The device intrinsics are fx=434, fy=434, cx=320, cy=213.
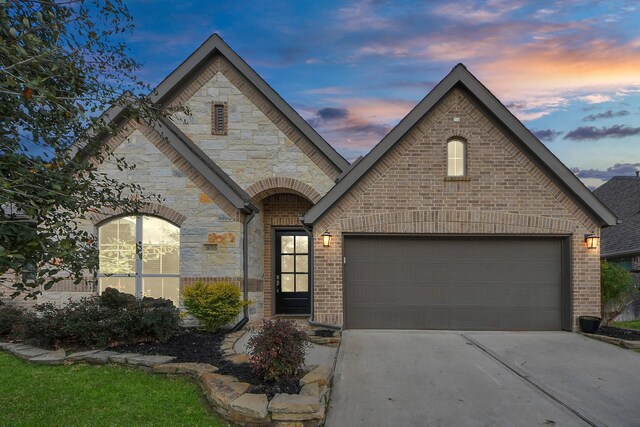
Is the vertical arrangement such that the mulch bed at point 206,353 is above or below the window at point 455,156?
below

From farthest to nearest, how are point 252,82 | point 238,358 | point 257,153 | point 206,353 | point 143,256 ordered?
point 257,153 → point 252,82 → point 143,256 → point 206,353 → point 238,358

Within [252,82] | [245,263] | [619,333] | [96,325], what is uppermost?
[252,82]

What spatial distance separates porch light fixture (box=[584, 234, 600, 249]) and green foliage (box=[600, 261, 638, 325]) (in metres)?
0.94

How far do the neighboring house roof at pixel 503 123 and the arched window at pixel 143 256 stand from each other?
11.5 ft

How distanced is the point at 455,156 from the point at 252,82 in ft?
20.6

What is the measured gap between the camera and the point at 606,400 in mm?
6172

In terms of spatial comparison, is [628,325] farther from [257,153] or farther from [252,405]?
[252,405]

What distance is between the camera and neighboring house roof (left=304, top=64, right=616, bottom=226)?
10477mm

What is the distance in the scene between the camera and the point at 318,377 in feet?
20.2

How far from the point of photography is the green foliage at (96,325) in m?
8.28

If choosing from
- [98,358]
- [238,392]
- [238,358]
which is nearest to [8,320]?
[98,358]

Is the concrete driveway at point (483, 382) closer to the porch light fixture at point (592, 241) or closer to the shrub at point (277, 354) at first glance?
the shrub at point (277, 354)

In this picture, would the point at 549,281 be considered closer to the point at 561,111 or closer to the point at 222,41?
the point at 561,111

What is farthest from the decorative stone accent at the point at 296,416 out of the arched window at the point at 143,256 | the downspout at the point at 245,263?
the arched window at the point at 143,256
